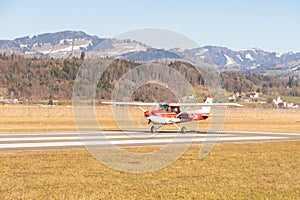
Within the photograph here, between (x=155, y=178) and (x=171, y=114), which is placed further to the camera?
(x=171, y=114)

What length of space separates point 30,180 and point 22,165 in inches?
130

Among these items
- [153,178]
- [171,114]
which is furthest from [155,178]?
[171,114]

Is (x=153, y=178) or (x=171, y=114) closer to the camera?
(x=153, y=178)

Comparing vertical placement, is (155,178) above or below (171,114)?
above

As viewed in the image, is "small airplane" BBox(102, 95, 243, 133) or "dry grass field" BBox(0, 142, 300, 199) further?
"small airplane" BBox(102, 95, 243, 133)

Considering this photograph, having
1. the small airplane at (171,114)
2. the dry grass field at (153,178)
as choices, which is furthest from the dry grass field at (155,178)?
the small airplane at (171,114)

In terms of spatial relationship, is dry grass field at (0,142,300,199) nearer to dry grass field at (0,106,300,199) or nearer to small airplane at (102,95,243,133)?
dry grass field at (0,106,300,199)

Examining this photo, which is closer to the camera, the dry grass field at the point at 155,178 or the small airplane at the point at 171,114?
the dry grass field at the point at 155,178

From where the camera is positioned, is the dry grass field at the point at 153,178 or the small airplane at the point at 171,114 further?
the small airplane at the point at 171,114

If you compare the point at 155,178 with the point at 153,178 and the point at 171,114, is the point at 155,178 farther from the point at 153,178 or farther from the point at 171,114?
the point at 171,114

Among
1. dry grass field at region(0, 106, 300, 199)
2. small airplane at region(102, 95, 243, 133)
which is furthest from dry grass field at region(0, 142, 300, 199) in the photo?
small airplane at region(102, 95, 243, 133)

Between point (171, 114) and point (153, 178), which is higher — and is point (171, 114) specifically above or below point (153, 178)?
below

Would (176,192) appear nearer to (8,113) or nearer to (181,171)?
(181,171)

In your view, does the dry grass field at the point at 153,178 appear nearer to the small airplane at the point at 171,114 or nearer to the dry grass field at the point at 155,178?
the dry grass field at the point at 155,178
